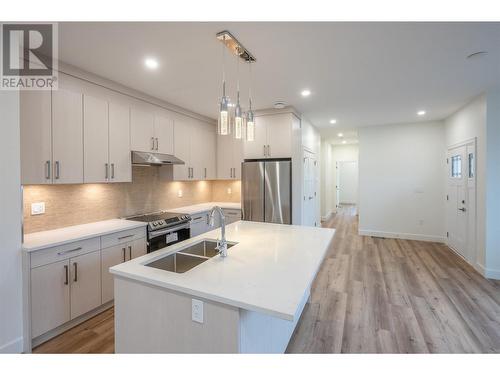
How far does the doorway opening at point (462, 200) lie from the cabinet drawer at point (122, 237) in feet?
16.1

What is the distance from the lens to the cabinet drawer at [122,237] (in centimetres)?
263

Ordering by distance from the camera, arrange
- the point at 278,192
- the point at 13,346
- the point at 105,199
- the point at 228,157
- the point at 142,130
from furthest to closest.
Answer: the point at 228,157 < the point at 278,192 < the point at 142,130 < the point at 105,199 < the point at 13,346

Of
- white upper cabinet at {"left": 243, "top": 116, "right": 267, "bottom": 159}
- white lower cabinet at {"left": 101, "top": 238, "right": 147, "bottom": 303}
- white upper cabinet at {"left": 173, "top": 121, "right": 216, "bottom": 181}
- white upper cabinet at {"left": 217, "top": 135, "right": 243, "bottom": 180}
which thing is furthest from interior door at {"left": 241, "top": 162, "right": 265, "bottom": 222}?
white lower cabinet at {"left": 101, "top": 238, "right": 147, "bottom": 303}

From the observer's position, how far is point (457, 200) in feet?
14.7

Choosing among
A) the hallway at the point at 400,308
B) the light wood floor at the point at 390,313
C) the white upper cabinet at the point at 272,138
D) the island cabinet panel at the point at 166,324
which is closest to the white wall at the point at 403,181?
the hallway at the point at 400,308

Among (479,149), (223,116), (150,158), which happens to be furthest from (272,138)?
(479,149)

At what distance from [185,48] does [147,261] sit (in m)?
1.82

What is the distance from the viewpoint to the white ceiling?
1.93 metres

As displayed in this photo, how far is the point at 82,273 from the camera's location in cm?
241

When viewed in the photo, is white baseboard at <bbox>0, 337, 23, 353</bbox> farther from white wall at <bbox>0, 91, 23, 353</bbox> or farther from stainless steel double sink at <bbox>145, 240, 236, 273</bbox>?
stainless steel double sink at <bbox>145, 240, 236, 273</bbox>

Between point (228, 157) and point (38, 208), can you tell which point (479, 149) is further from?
point (38, 208)

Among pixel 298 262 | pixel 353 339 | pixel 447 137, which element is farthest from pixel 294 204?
pixel 447 137

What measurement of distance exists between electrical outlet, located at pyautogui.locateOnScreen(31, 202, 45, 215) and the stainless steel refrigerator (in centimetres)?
276

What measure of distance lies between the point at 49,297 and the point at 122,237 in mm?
809
